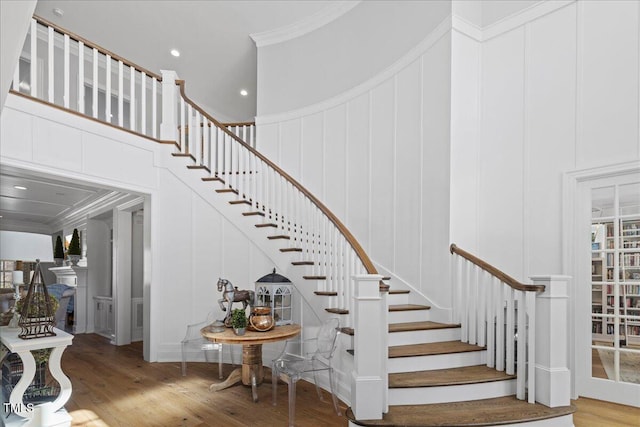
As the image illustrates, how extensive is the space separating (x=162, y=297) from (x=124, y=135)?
208 centimetres

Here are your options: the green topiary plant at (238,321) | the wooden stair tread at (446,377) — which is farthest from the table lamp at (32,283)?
the wooden stair tread at (446,377)

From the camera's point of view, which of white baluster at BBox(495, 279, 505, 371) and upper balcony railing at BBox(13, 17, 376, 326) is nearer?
white baluster at BBox(495, 279, 505, 371)

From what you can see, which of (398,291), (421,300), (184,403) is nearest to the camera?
(184,403)

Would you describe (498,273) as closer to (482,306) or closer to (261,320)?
(482,306)

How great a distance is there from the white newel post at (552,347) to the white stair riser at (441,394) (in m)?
0.37

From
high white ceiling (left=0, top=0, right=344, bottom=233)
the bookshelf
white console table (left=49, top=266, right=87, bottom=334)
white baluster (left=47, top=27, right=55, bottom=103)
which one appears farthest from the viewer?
white console table (left=49, top=266, right=87, bottom=334)

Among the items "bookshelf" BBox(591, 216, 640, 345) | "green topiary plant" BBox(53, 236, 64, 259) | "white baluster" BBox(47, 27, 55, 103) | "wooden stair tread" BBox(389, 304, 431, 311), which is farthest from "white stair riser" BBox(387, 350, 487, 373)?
"green topiary plant" BBox(53, 236, 64, 259)

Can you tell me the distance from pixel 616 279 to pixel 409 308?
74.7 inches

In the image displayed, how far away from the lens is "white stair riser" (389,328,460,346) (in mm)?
3651

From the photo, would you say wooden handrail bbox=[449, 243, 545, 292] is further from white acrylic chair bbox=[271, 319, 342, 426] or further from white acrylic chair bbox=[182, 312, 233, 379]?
white acrylic chair bbox=[182, 312, 233, 379]

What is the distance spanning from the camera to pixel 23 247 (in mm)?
2664

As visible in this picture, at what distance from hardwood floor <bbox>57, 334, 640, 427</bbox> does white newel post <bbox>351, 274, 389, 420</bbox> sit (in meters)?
0.42

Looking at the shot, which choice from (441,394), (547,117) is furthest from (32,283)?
(547,117)

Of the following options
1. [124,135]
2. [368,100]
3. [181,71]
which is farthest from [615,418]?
[181,71]
